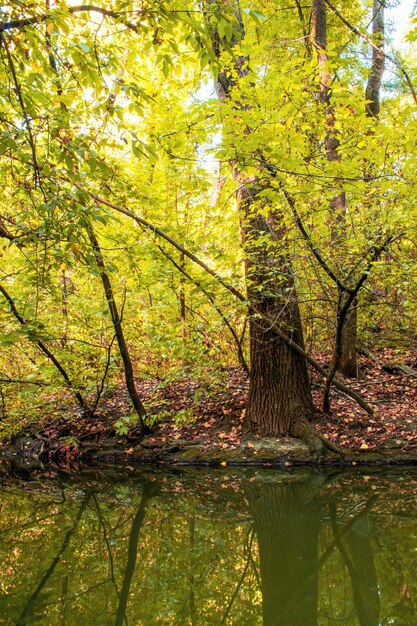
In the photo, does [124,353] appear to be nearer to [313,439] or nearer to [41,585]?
[313,439]

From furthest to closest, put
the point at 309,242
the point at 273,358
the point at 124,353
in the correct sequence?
the point at 124,353 → the point at 273,358 → the point at 309,242

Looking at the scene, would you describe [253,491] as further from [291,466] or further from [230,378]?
[230,378]

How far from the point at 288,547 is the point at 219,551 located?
569mm

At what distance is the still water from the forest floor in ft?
1.42

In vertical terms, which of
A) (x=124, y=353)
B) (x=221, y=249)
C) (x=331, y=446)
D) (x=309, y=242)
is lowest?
(x=331, y=446)

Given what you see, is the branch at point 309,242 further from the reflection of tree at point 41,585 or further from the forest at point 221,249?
the reflection of tree at point 41,585

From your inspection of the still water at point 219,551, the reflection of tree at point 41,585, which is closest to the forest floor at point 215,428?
the still water at point 219,551

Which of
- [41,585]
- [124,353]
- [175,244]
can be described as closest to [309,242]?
[175,244]

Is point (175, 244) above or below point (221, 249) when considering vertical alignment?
below

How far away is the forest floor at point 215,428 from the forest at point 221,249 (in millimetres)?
37

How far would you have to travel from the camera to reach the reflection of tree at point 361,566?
2785 mm

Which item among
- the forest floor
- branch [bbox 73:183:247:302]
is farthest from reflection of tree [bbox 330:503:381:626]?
branch [bbox 73:183:247:302]

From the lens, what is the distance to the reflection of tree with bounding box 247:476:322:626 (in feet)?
9.38

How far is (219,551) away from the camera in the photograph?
12.5 ft
